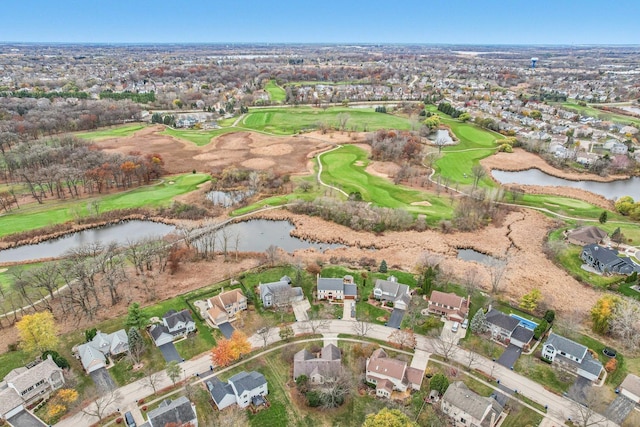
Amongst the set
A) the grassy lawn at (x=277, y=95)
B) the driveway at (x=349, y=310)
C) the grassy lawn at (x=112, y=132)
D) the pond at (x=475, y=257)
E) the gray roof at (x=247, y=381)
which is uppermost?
the grassy lawn at (x=277, y=95)

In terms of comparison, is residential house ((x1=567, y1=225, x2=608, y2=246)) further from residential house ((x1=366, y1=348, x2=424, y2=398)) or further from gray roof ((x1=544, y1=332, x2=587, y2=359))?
residential house ((x1=366, y1=348, x2=424, y2=398))

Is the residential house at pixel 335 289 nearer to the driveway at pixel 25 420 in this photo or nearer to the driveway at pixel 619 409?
the driveway at pixel 619 409

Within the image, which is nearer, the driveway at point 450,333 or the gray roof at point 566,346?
the gray roof at point 566,346

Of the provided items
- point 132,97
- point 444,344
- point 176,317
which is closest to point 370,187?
point 444,344

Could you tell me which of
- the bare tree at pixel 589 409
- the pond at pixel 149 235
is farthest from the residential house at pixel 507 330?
the pond at pixel 149 235

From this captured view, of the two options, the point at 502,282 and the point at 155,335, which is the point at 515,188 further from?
the point at 155,335

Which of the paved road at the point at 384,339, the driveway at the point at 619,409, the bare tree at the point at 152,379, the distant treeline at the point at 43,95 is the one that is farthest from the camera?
the distant treeline at the point at 43,95
